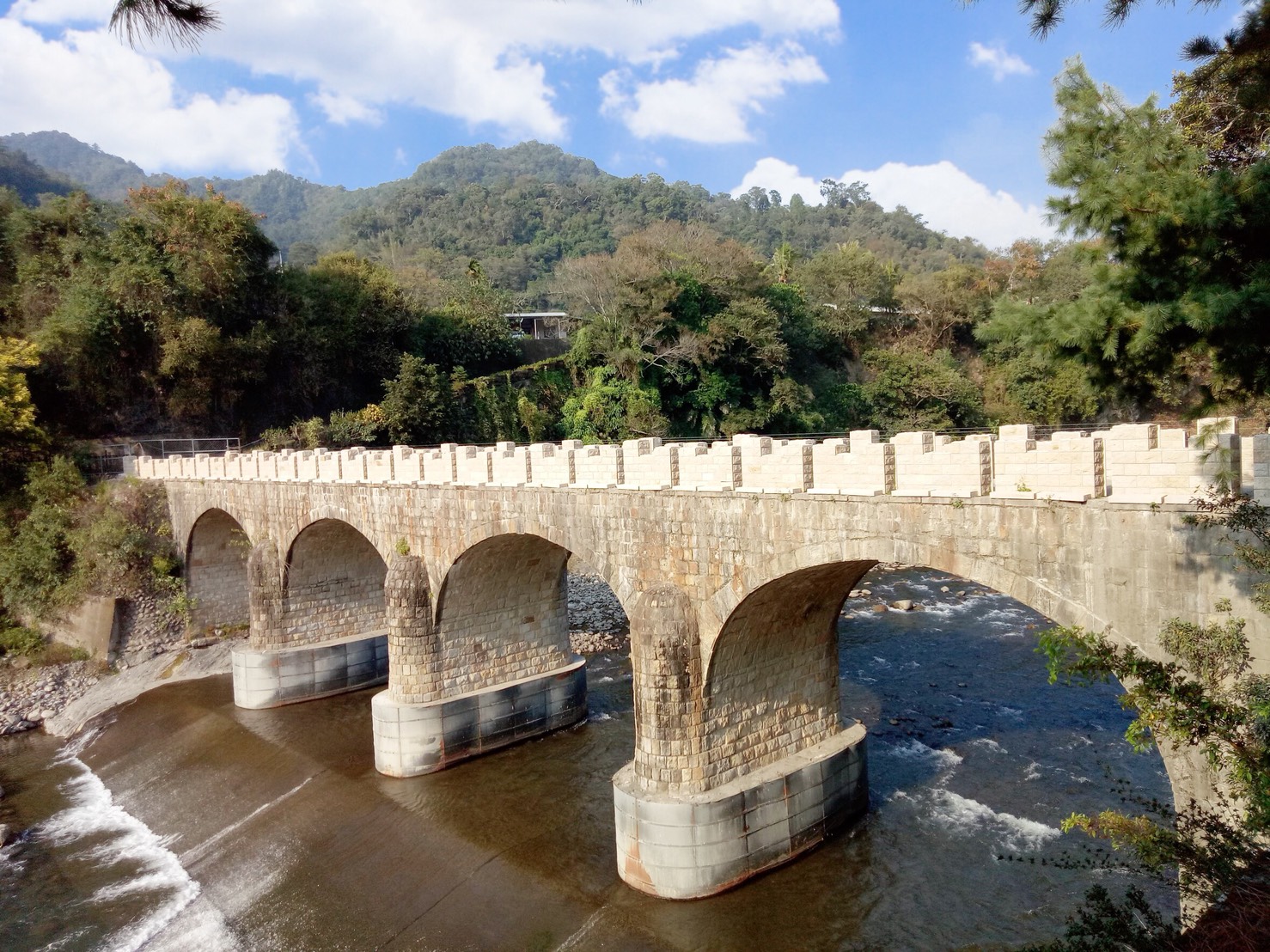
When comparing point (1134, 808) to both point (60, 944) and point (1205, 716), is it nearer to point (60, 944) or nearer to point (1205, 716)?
point (1205, 716)

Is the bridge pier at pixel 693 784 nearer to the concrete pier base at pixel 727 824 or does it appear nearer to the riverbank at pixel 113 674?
the concrete pier base at pixel 727 824

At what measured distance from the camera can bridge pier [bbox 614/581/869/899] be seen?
1073 centimetres

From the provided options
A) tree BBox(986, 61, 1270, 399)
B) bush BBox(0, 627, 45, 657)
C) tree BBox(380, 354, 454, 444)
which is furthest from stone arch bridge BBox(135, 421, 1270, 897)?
tree BBox(380, 354, 454, 444)

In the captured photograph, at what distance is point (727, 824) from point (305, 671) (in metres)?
13.2

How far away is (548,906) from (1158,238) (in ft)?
33.7

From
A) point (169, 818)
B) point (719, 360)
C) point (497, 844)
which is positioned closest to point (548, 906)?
point (497, 844)

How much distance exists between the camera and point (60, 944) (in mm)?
11133

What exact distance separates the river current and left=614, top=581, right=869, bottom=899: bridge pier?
1.19ft

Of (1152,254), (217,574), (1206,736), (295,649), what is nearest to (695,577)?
(1206,736)

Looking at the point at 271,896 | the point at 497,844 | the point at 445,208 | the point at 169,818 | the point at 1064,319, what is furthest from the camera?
the point at 445,208

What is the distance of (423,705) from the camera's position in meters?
15.8

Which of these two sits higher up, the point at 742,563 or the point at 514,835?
the point at 742,563

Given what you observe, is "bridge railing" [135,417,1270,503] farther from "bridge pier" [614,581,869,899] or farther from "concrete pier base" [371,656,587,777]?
"concrete pier base" [371,656,587,777]

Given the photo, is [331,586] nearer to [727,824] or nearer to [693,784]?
[693,784]
